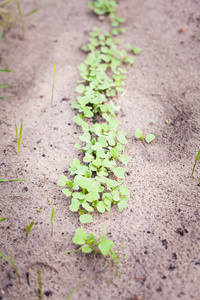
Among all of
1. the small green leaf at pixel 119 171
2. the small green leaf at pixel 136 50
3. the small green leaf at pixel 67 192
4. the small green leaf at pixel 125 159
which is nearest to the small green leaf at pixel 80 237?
the small green leaf at pixel 67 192

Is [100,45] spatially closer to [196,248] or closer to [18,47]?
[18,47]

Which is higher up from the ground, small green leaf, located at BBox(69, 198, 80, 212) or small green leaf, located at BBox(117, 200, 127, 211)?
small green leaf, located at BBox(117, 200, 127, 211)

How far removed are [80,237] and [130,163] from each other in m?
0.66

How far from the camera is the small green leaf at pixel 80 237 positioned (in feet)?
4.33

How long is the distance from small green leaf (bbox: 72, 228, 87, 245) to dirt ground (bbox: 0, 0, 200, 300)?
0.09 metres

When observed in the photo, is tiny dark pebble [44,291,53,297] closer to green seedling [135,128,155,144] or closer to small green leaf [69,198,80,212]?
small green leaf [69,198,80,212]

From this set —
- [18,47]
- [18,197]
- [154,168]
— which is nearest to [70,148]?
[18,197]

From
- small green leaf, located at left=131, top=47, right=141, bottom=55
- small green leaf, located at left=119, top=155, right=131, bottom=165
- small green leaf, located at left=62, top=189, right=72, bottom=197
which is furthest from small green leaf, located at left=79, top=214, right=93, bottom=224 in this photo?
small green leaf, located at left=131, top=47, right=141, bottom=55

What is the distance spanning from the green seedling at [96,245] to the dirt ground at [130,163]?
0.06 metres

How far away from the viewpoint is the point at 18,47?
2680mm

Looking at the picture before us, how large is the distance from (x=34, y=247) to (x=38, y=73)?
1.74 meters

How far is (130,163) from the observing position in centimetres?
174

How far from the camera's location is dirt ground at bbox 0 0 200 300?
1289mm

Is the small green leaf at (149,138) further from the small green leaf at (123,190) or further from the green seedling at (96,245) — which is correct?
the green seedling at (96,245)
